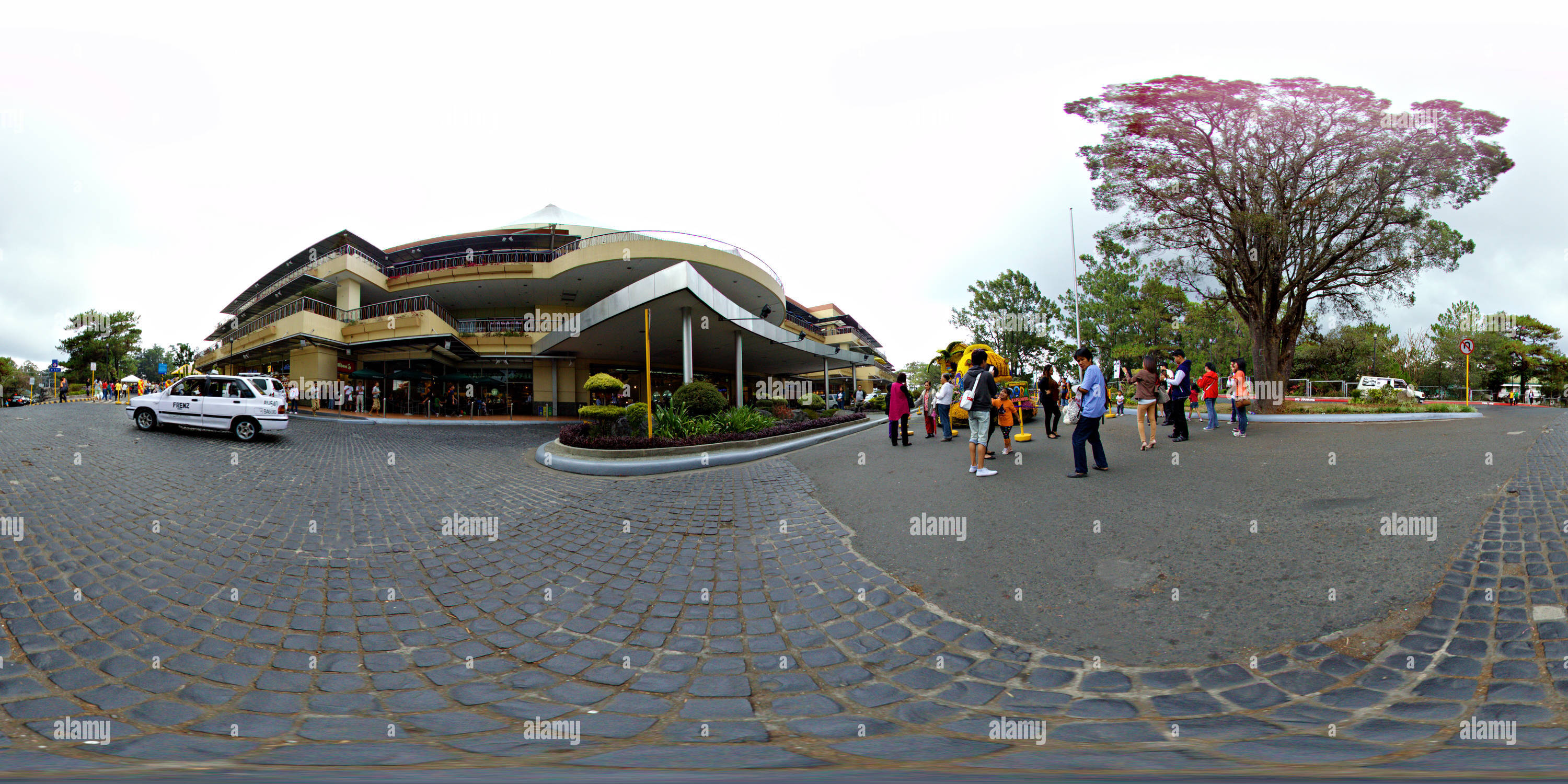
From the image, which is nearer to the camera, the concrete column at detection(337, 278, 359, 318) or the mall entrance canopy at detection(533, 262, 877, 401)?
the mall entrance canopy at detection(533, 262, 877, 401)

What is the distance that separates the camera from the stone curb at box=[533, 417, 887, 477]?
28.1 ft

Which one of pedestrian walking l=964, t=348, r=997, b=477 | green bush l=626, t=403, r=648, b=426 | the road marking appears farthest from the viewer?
green bush l=626, t=403, r=648, b=426

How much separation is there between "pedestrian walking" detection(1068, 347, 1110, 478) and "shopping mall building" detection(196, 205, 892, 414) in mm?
11519

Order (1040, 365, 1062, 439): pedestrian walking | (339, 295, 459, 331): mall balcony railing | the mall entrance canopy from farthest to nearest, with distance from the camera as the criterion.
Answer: (339, 295, 459, 331): mall balcony railing < the mall entrance canopy < (1040, 365, 1062, 439): pedestrian walking

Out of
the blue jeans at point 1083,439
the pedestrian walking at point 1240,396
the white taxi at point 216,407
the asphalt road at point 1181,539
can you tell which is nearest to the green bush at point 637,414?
the asphalt road at point 1181,539

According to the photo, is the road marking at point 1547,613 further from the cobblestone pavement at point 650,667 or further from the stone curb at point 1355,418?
the stone curb at point 1355,418

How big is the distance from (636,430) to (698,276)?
502cm

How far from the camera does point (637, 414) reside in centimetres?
1055

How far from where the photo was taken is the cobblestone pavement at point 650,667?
214 cm

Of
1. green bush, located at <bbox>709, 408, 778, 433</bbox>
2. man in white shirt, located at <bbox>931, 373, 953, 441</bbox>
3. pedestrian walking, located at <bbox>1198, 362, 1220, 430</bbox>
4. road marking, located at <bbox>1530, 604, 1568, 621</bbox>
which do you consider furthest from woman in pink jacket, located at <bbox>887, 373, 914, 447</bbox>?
road marking, located at <bbox>1530, 604, 1568, 621</bbox>

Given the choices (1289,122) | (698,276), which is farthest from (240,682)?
(1289,122)

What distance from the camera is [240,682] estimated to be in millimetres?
2557

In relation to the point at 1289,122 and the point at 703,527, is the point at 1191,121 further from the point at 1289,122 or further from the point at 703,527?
the point at 703,527

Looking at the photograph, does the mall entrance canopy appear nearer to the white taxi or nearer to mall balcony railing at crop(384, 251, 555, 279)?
mall balcony railing at crop(384, 251, 555, 279)
